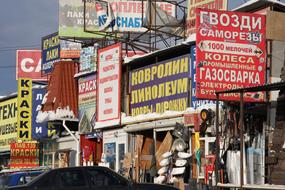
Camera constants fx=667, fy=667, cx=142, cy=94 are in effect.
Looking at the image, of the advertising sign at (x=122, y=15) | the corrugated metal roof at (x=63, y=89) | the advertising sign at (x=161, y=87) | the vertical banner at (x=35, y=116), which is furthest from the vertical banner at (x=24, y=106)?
the advertising sign at (x=161, y=87)

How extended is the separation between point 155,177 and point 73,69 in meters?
9.72

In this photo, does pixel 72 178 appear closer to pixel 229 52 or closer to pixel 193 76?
pixel 229 52

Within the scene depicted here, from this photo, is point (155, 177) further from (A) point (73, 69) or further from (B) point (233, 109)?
(A) point (73, 69)

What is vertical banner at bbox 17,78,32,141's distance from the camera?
35.2 m

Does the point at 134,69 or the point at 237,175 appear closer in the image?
the point at 237,175

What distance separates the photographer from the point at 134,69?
1011 inches

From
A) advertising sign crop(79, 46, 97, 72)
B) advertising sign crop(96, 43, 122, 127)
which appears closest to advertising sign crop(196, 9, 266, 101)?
advertising sign crop(96, 43, 122, 127)

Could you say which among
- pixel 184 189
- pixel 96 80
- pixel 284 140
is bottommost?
pixel 184 189

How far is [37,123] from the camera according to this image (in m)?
34.5

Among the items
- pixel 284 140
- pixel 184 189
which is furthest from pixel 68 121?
pixel 284 140

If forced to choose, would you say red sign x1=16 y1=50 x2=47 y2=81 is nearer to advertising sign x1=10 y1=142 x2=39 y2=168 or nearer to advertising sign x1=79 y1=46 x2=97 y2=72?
advertising sign x1=10 y1=142 x2=39 y2=168

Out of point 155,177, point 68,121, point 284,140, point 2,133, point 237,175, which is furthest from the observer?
point 2,133

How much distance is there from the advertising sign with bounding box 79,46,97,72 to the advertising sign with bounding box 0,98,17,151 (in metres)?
9.65

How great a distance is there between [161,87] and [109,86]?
3465 mm
